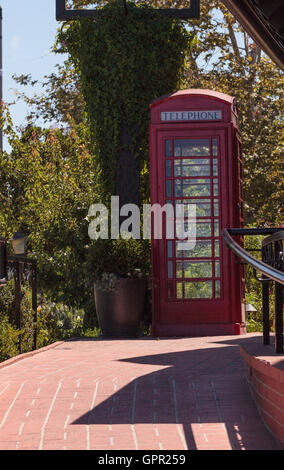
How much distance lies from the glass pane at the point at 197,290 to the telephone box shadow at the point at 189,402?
3.53 m

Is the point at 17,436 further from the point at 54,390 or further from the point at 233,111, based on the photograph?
the point at 233,111

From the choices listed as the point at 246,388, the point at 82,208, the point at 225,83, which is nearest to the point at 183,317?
the point at 82,208

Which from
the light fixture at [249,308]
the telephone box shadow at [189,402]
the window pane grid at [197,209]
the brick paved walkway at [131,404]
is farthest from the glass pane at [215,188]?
the telephone box shadow at [189,402]

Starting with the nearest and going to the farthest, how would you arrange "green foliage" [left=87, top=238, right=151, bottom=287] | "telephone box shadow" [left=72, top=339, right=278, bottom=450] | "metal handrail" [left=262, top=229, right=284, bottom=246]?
"telephone box shadow" [left=72, top=339, right=278, bottom=450] < "metal handrail" [left=262, top=229, right=284, bottom=246] < "green foliage" [left=87, top=238, right=151, bottom=287]

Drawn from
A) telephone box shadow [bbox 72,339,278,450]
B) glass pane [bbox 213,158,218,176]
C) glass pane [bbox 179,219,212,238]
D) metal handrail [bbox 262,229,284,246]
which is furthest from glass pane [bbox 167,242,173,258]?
metal handrail [bbox 262,229,284,246]

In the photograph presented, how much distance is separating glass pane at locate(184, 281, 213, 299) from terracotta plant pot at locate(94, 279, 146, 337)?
0.66 meters

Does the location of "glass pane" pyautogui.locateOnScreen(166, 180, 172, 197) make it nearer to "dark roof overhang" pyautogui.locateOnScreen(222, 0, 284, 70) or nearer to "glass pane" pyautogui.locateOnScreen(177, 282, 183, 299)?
"glass pane" pyautogui.locateOnScreen(177, 282, 183, 299)

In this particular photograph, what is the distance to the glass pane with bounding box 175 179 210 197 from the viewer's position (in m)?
10.5

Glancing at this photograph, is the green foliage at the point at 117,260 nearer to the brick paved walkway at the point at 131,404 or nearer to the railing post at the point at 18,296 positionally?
the railing post at the point at 18,296

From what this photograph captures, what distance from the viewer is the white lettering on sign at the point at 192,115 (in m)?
10.6

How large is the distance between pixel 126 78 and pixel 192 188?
97.7 inches

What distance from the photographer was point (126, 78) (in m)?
12.1

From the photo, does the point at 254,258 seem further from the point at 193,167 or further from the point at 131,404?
the point at 193,167

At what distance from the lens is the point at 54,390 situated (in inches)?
243
